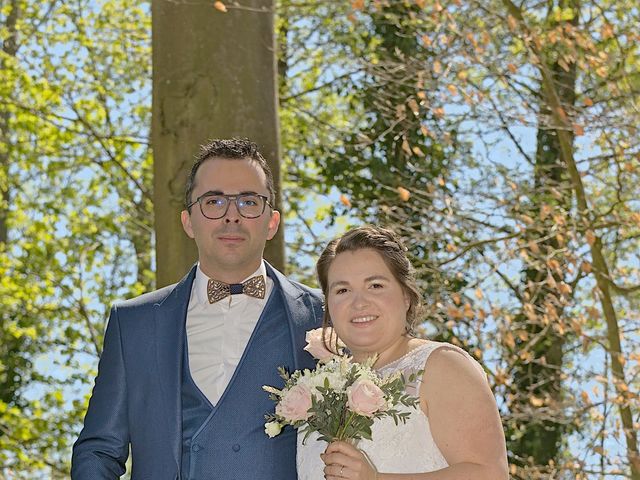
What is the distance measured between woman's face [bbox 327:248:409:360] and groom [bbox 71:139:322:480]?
39 cm

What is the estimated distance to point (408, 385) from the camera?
10.3 feet

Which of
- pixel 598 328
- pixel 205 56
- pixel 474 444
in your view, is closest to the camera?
pixel 474 444

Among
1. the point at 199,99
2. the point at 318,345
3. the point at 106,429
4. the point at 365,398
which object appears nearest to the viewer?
the point at 365,398

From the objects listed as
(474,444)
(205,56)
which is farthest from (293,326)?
(205,56)

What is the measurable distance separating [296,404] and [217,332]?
0.75 m

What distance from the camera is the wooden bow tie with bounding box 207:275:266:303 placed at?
3.76m

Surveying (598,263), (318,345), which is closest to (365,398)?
(318,345)

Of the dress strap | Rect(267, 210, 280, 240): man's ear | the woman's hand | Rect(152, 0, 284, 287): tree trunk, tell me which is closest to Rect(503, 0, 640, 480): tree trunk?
Rect(152, 0, 284, 287): tree trunk

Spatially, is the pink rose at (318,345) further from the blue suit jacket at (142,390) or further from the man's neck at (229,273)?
the man's neck at (229,273)

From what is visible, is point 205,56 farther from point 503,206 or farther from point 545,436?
point 545,436

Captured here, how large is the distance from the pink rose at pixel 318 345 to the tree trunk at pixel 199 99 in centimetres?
144

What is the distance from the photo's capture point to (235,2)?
5246 millimetres

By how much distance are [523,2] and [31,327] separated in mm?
8064

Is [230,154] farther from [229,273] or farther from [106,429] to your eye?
[106,429]
